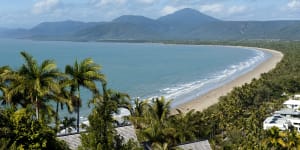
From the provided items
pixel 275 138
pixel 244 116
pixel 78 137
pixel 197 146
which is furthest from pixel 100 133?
pixel 244 116

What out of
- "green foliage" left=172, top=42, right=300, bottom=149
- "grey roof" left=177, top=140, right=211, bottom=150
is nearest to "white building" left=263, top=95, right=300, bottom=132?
"green foliage" left=172, top=42, right=300, bottom=149

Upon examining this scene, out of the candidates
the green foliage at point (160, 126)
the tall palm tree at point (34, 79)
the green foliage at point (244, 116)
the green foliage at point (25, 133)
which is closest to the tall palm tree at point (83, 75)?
the tall palm tree at point (34, 79)

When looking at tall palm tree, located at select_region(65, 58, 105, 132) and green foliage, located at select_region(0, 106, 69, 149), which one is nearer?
green foliage, located at select_region(0, 106, 69, 149)

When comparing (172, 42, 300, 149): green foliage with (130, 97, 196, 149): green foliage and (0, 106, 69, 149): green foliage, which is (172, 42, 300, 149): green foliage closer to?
(130, 97, 196, 149): green foliage

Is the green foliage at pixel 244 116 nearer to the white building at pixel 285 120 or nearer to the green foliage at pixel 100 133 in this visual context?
the white building at pixel 285 120

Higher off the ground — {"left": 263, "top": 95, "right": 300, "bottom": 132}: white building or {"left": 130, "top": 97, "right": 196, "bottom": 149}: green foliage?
{"left": 130, "top": 97, "right": 196, "bottom": 149}: green foliage

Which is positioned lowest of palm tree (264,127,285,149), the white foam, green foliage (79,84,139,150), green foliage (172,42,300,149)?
the white foam

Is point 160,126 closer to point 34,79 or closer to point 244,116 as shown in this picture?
point 34,79

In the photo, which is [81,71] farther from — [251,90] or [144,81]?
[144,81]
